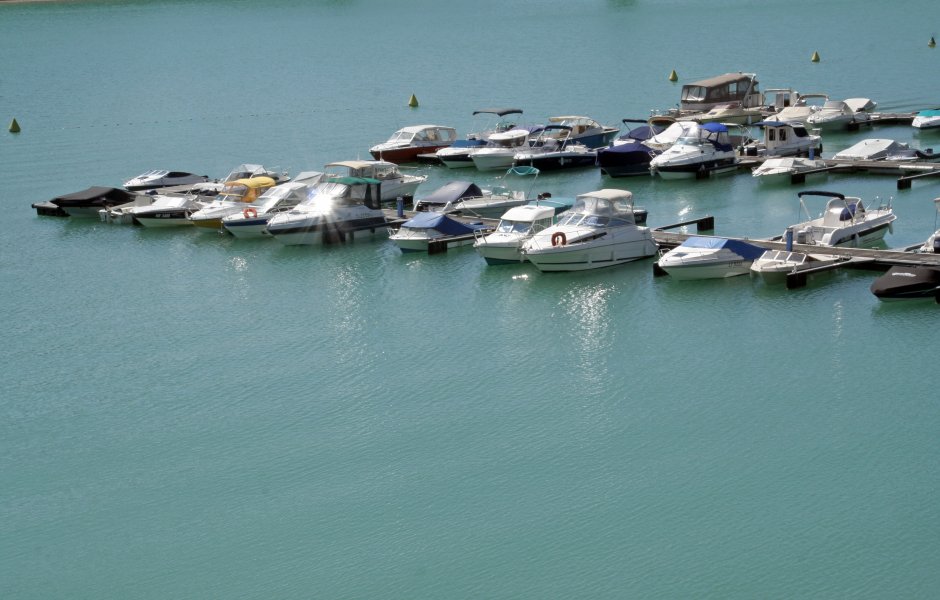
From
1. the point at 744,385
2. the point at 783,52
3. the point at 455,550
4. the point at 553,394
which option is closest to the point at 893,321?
the point at 744,385

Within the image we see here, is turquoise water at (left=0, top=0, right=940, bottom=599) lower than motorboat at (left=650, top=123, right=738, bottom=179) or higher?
lower

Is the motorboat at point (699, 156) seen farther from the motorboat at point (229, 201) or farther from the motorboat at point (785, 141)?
the motorboat at point (229, 201)

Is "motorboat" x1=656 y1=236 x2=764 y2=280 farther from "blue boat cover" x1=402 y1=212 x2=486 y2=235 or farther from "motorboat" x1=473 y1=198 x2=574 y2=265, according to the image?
"blue boat cover" x1=402 y1=212 x2=486 y2=235

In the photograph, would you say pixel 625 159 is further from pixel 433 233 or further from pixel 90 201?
pixel 90 201

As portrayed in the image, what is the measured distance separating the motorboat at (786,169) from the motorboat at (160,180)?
25783 mm

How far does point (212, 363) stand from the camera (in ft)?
119

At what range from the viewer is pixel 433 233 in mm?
45781

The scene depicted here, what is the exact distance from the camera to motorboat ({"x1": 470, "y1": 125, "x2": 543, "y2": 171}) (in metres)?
61.7

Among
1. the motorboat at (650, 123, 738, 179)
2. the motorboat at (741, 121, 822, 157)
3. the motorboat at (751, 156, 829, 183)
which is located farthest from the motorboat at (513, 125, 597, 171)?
the motorboat at (751, 156, 829, 183)

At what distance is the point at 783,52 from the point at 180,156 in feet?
206

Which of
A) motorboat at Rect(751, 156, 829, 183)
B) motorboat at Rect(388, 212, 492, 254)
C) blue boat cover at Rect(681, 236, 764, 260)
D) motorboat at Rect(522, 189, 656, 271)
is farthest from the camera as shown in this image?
motorboat at Rect(751, 156, 829, 183)

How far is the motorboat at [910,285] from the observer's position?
1403 inches

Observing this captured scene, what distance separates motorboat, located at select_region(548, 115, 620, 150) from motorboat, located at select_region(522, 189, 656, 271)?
73.7ft

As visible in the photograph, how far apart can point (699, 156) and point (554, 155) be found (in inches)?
299
